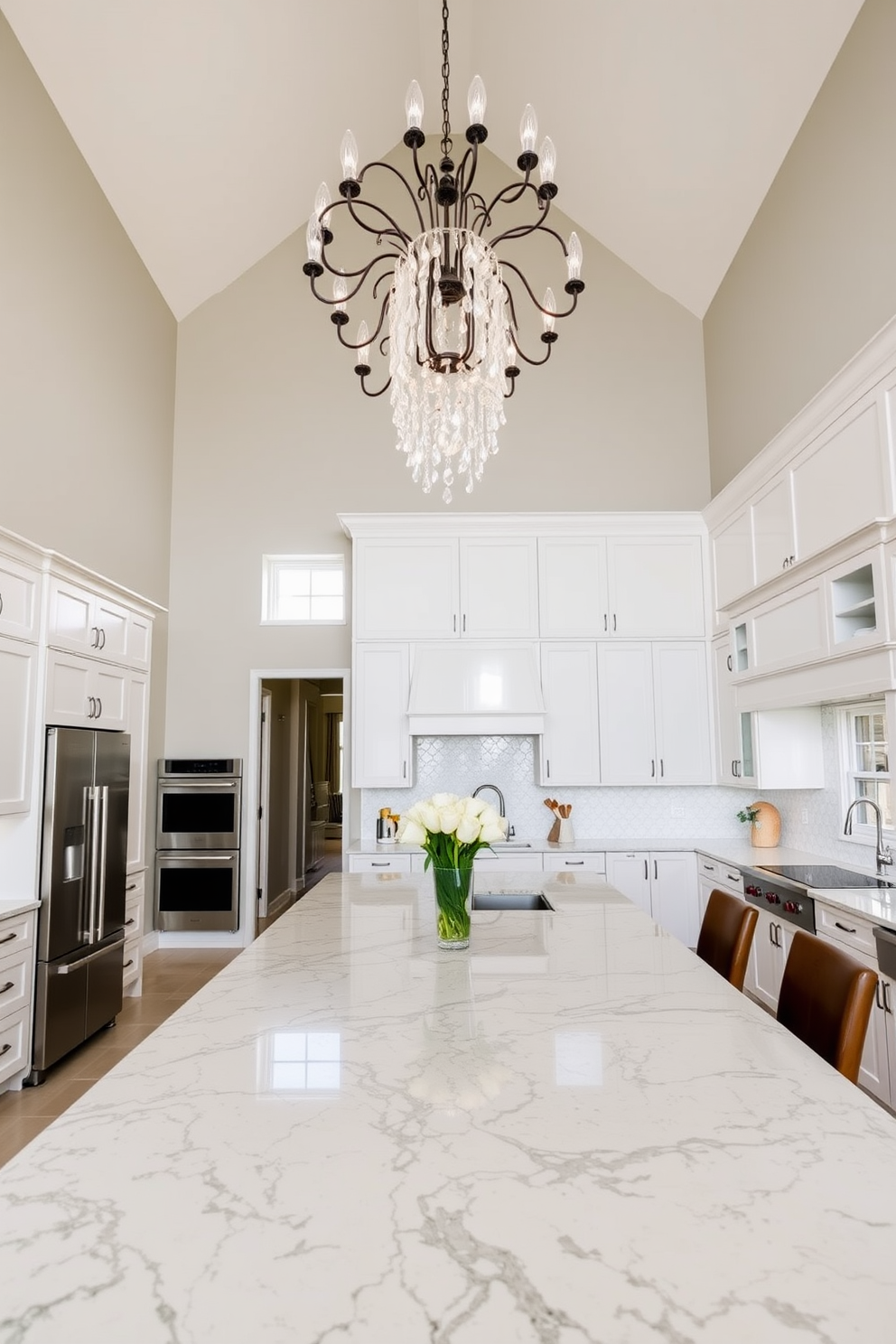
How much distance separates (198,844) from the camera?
6.10 meters

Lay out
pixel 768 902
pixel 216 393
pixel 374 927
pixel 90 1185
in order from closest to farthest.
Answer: pixel 90 1185
pixel 374 927
pixel 768 902
pixel 216 393

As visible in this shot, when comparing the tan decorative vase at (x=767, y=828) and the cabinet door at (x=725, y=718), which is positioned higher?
the cabinet door at (x=725, y=718)

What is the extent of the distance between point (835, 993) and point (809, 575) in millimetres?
2702

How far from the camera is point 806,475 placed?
4.03m

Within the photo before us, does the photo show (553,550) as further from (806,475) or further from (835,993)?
(835,993)

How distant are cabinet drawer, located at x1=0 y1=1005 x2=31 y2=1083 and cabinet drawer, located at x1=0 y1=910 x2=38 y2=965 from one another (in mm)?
277

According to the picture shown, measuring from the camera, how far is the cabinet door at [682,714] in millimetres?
5488

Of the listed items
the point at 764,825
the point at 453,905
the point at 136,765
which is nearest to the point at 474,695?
the point at 764,825

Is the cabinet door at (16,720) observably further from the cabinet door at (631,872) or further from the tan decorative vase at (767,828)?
the tan decorative vase at (767,828)

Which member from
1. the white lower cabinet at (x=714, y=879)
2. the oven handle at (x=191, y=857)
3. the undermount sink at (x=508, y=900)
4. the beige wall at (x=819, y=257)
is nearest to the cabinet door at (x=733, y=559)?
the beige wall at (x=819, y=257)

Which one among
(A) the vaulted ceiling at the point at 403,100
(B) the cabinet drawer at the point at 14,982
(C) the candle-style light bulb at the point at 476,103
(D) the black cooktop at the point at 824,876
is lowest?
(B) the cabinet drawer at the point at 14,982

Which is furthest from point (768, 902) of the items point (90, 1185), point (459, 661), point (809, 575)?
point (90, 1185)

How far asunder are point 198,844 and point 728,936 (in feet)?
15.2

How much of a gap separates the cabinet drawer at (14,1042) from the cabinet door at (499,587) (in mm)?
3357
